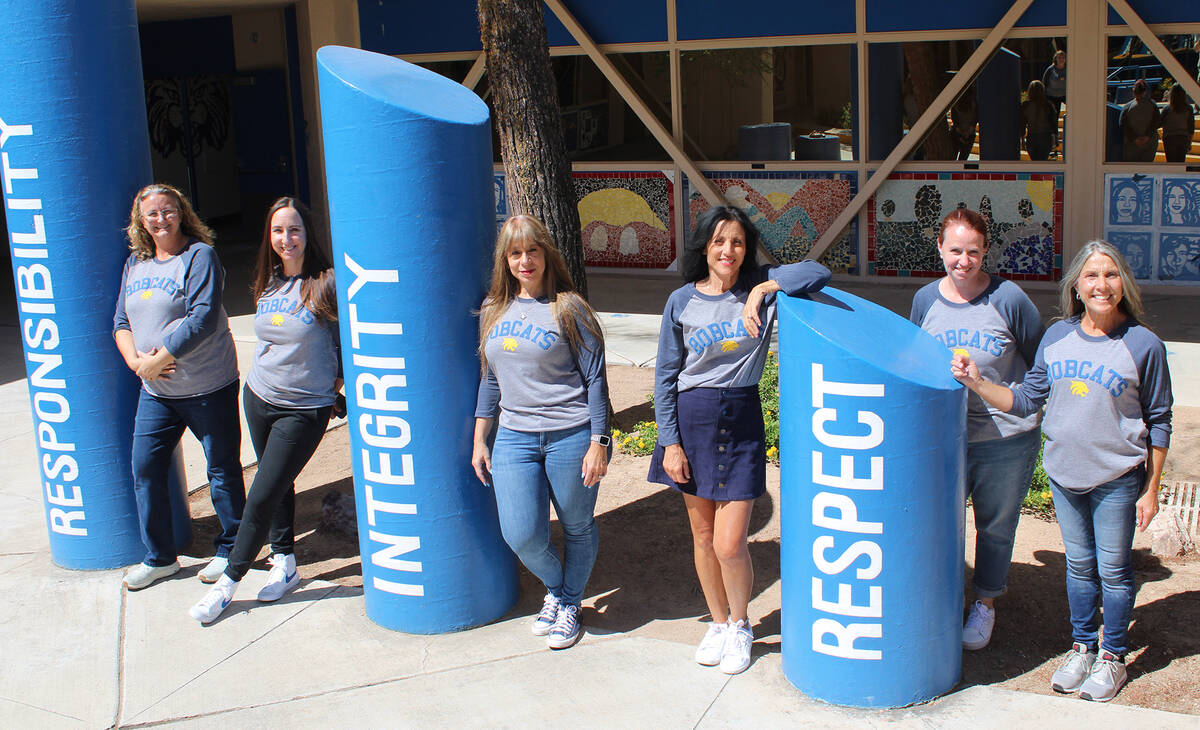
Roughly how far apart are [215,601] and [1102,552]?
142 inches

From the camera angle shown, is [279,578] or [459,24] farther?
[459,24]

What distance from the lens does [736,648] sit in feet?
14.4

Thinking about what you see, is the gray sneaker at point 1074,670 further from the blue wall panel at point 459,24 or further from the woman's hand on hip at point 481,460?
the blue wall panel at point 459,24

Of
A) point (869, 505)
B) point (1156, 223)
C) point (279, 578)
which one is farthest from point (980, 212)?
point (279, 578)

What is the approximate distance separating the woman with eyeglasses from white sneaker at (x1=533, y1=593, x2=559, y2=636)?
1.58 meters

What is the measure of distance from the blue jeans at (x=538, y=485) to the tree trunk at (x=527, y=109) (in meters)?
2.83

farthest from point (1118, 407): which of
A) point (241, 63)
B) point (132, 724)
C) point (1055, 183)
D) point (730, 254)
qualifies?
point (241, 63)

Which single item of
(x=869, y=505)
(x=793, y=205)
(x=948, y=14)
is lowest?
(x=869, y=505)

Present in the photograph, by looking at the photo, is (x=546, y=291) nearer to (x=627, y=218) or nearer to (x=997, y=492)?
(x=997, y=492)

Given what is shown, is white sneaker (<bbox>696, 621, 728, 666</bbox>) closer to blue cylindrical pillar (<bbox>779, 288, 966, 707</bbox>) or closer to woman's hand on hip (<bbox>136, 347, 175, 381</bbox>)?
blue cylindrical pillar (<bbox>779, 288, 966, 707</bbox>)

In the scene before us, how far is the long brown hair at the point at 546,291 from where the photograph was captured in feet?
14.4

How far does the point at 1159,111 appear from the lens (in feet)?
33.3

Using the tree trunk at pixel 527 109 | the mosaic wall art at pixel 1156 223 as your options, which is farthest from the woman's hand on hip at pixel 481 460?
the mosaic wall art at pixel 1156 223

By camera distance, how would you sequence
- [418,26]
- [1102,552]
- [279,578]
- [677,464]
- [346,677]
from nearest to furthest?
[1102,552] → [677,464] → [346,677] → [279,578] → [418,26]
